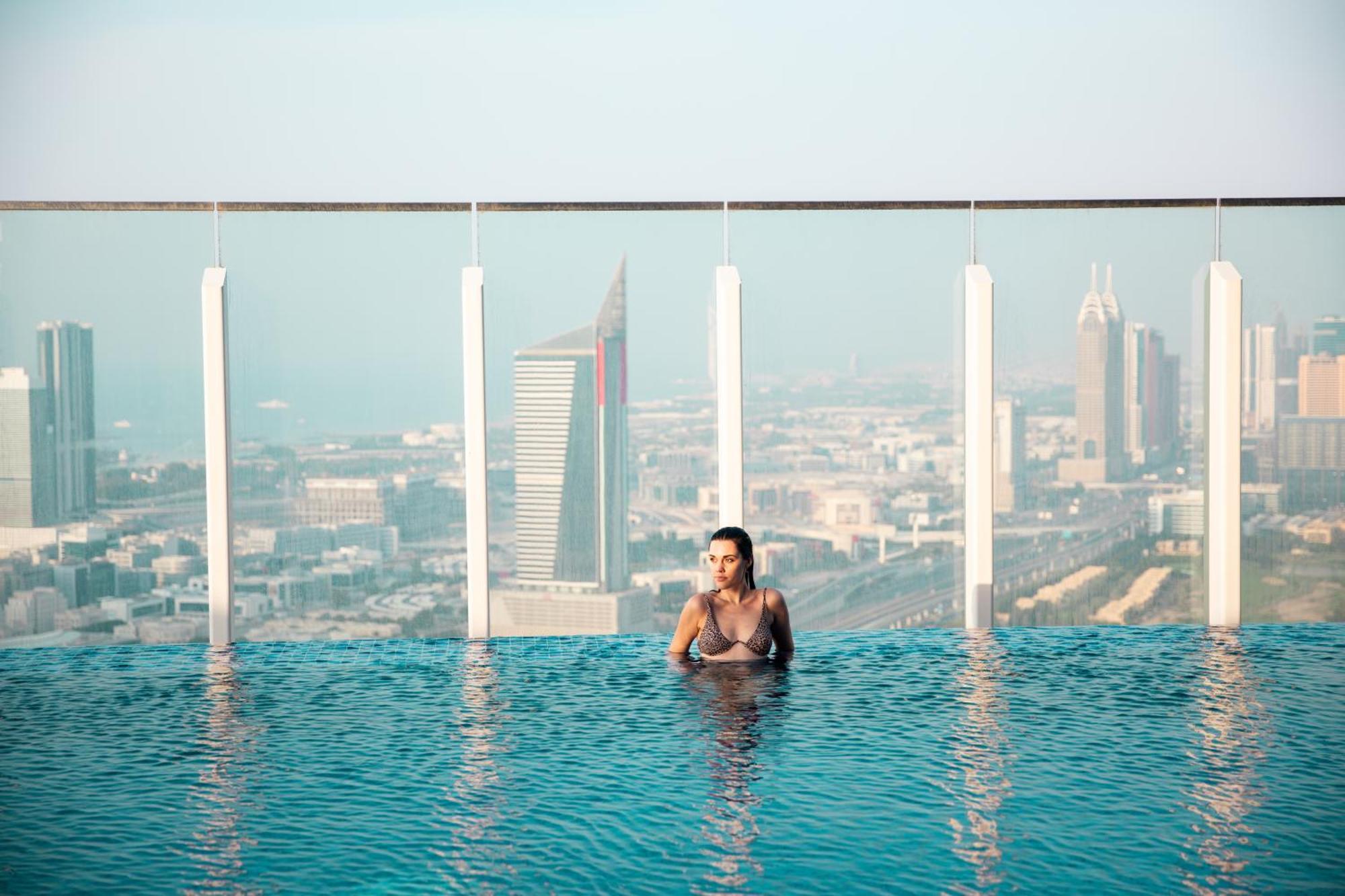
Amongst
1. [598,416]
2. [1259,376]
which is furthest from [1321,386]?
[598,416]

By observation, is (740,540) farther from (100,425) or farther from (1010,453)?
(100,425)

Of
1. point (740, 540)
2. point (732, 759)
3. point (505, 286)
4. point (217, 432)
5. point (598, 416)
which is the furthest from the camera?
point (598, 416)

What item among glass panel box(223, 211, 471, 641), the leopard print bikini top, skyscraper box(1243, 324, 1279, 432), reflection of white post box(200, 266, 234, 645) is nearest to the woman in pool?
the leopard print bikini top

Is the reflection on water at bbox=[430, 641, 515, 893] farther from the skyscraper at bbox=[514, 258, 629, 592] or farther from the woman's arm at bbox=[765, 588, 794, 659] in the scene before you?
the skyscraper at bbox=[514, 258, 629, 592]

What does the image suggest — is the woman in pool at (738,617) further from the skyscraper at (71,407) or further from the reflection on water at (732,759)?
the skyscraper at (71,407)

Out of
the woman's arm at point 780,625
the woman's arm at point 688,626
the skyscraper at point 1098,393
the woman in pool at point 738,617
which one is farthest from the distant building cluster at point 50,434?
the skyscraper at point 1098,393

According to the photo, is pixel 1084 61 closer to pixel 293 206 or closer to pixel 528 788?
pixel 293 206

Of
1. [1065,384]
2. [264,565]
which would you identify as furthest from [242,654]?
[1065,384]

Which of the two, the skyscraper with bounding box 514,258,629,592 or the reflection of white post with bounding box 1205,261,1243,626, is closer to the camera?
the reflection of white post with bounding box 1205,261,1243,626
